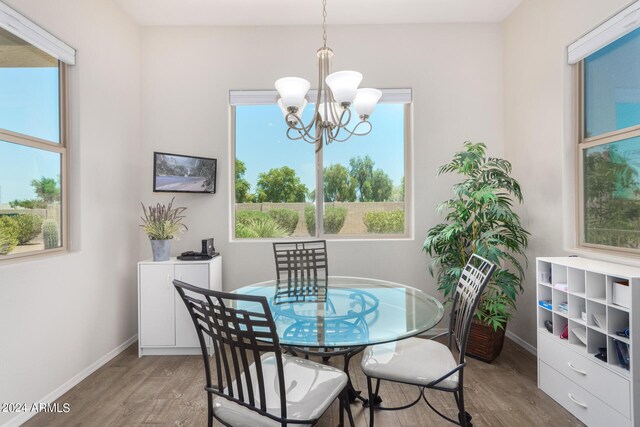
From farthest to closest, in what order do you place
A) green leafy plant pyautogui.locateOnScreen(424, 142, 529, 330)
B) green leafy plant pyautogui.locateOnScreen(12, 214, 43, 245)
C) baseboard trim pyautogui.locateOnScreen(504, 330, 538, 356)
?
baseboard trim pyautogui.locateOnScreen(504, 330, 538, 356), green leafy plant pyautogui.locateOnScreen(424, 142, 529, 330), green leafy plant pyautogui.locateOnScreen(12, 214, 43, 245)

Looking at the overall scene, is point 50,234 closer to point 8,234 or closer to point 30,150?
point 8,234

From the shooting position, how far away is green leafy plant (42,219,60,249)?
2.28m

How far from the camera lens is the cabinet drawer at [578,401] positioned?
67.7 inches

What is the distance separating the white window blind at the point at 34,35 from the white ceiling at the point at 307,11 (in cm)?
91

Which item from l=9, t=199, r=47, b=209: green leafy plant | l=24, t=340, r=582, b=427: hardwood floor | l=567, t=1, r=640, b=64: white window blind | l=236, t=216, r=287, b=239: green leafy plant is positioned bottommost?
l=24, t=340, r=582, b=427: hardwood floor

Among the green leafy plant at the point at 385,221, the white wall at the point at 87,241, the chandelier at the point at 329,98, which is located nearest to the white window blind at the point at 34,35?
the white wall at the point at 87,241

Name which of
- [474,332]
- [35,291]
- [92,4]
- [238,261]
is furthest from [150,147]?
[474,332]

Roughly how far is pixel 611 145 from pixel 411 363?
206 centimetres

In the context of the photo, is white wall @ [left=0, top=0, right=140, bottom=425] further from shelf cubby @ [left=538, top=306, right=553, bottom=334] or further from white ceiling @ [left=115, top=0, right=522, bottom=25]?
shelf cubby @ [left=538, top=306, right=553, bottom=334]

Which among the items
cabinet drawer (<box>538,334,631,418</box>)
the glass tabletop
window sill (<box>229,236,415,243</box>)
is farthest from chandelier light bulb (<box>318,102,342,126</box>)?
cabinet drawer (<box>538,334,631,418</box>)

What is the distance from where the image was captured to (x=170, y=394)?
2.20 metres

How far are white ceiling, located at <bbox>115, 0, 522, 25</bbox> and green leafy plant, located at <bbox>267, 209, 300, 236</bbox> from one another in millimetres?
1957

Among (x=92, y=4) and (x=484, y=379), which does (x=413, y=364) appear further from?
(x=92, y=4)

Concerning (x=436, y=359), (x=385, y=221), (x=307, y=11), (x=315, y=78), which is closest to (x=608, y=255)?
(x=436, y=359)
